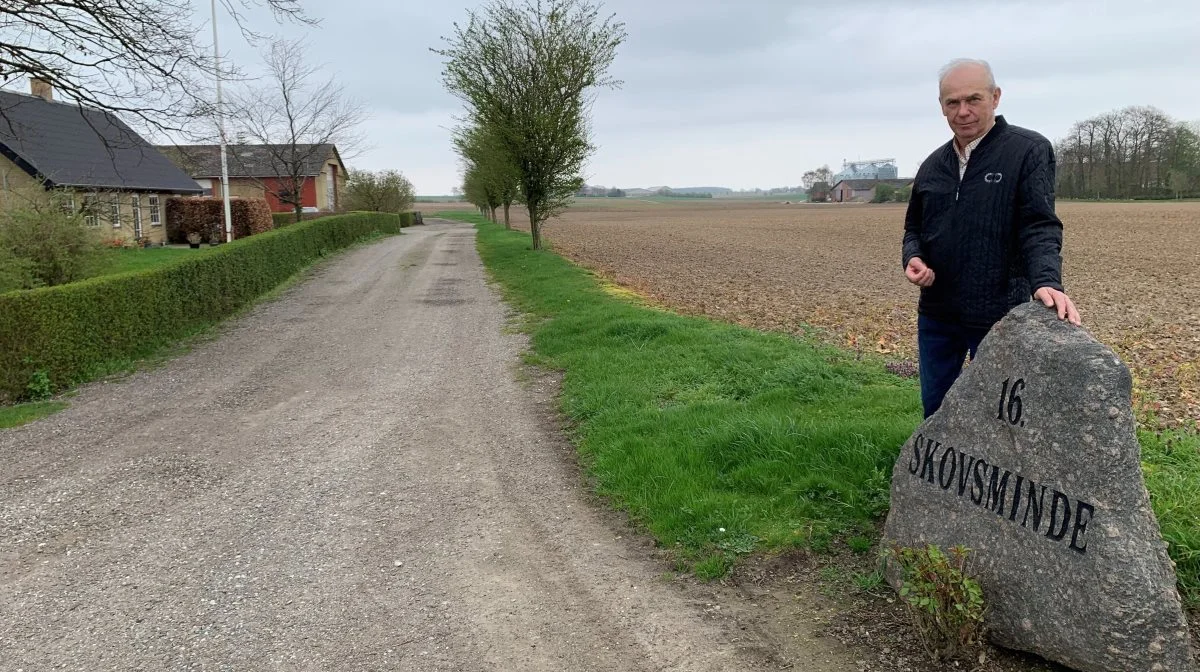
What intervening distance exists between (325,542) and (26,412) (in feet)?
17.0

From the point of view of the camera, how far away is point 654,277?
2166cm

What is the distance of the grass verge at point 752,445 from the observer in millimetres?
4227

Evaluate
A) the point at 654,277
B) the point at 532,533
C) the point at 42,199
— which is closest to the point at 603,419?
the point at 532,533

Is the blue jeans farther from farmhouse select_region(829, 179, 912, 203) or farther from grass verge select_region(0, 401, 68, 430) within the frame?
farmhouse select_region(829, 179, 912, 203)

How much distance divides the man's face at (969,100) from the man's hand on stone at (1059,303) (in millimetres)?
818

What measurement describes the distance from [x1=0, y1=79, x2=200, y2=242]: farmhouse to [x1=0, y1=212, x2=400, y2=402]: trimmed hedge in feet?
30.5

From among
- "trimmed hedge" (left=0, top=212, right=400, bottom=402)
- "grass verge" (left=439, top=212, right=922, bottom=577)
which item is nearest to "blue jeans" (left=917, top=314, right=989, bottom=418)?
"grass verge" (left=439, top=212, right=922, bottom=577)

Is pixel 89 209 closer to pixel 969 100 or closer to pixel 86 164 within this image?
pixel 969 100

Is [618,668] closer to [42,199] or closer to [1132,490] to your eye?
[1132,490]

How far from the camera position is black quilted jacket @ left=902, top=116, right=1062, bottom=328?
3.31 metres

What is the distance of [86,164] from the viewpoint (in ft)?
90.8

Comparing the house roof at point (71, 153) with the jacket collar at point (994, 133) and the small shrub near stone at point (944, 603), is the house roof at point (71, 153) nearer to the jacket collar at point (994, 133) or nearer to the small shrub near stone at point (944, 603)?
the jacket collar at point (994, 133)

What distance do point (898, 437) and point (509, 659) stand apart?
119 inches

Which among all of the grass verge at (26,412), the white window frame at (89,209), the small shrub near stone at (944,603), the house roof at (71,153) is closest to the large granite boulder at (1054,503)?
the small shrub near stone at (944,603)
